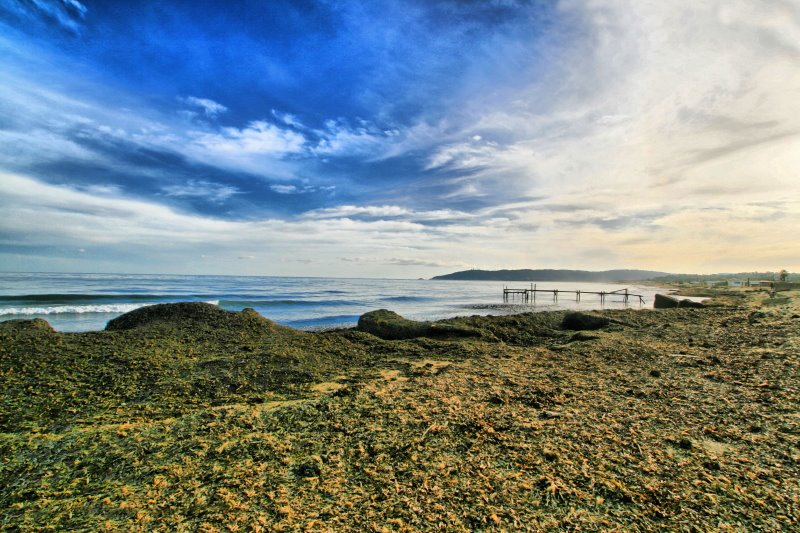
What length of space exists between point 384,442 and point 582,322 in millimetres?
13997

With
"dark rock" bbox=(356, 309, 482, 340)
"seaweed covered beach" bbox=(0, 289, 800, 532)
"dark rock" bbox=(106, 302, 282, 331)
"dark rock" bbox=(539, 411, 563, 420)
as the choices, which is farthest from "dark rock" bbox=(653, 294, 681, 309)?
"dark rock" bbox=(106, 302, 282, 331)

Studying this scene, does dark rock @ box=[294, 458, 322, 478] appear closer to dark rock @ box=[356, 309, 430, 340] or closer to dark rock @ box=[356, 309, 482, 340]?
dark rock @ box=[356, 309, 482, 340]

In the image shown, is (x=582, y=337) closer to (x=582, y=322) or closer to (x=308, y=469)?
(x=582, y=322)

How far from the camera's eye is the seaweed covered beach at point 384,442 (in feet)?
8.14

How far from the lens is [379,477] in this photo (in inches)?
115

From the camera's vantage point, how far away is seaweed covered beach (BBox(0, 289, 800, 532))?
8.14ft

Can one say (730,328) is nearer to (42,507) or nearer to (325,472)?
(325,472)

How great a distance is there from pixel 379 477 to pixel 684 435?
3233mm

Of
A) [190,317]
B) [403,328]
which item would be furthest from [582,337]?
[190,317]

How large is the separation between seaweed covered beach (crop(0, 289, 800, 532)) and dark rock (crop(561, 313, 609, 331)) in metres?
7.41

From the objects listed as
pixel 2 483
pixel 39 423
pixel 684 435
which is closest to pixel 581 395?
pixel 684 435

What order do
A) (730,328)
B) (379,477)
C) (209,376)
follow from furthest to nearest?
(730,328) → (209,376) → (379,477)

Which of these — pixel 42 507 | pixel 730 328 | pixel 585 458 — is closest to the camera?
pixel 42 507

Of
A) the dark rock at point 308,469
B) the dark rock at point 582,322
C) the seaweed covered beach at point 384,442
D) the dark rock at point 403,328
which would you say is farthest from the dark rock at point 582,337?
the dark rock at point 308,469
